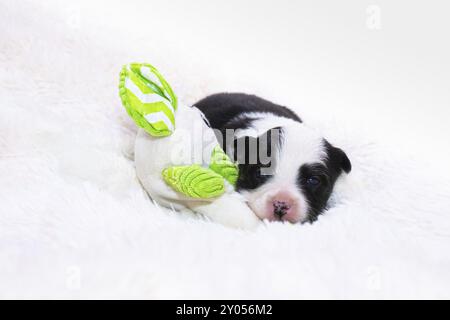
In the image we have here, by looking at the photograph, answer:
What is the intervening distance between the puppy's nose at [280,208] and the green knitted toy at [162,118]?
18 centimetres

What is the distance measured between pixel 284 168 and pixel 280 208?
0.19m

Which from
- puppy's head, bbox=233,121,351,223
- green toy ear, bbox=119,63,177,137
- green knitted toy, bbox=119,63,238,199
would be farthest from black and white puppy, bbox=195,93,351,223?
green toy ear, bbox=119,63,177,137

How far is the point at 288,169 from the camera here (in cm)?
201

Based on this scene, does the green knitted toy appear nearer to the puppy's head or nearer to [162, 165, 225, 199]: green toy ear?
[162, 165, 225, 199]: green toy ear

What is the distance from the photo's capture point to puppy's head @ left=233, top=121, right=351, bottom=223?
1.93 m

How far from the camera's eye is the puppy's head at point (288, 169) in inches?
76.0

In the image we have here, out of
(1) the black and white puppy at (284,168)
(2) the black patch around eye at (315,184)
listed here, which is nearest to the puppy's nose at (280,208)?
(1) the black and white puppy at (284,168)

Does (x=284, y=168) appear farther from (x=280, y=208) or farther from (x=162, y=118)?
(x=162, y=118)

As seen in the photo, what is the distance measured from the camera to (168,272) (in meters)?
1.31

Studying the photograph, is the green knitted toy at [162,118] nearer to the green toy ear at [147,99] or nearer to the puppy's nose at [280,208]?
the green toy ear at [147,99]
